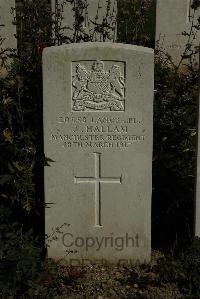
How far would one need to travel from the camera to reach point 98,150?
4332mm

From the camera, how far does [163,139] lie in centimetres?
493

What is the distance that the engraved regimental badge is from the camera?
417 cm

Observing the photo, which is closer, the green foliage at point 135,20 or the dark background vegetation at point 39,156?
the dark background vegetation at point 39,156

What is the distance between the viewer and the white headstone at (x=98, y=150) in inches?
164

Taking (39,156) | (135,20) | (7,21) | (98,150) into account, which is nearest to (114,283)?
(98,150)

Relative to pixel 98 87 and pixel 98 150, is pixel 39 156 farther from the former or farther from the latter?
pixel 98 87

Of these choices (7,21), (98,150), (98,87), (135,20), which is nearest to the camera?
(98,87)

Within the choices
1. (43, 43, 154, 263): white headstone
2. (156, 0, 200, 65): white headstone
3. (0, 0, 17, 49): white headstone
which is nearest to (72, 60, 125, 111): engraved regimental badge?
(43, 43, 154, 263): white headstone

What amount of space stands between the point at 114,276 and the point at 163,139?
1293 millimetres

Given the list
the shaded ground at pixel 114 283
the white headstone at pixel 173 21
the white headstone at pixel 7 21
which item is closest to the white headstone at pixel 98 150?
the shaded ground at pixel 114 283

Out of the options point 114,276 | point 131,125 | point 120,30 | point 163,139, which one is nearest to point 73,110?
point 131,125

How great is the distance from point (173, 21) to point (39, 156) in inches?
238

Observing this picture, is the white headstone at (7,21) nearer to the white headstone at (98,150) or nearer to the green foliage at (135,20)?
the green foliage at (135,20)

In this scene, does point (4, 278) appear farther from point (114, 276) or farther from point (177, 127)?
point (177, 127)
